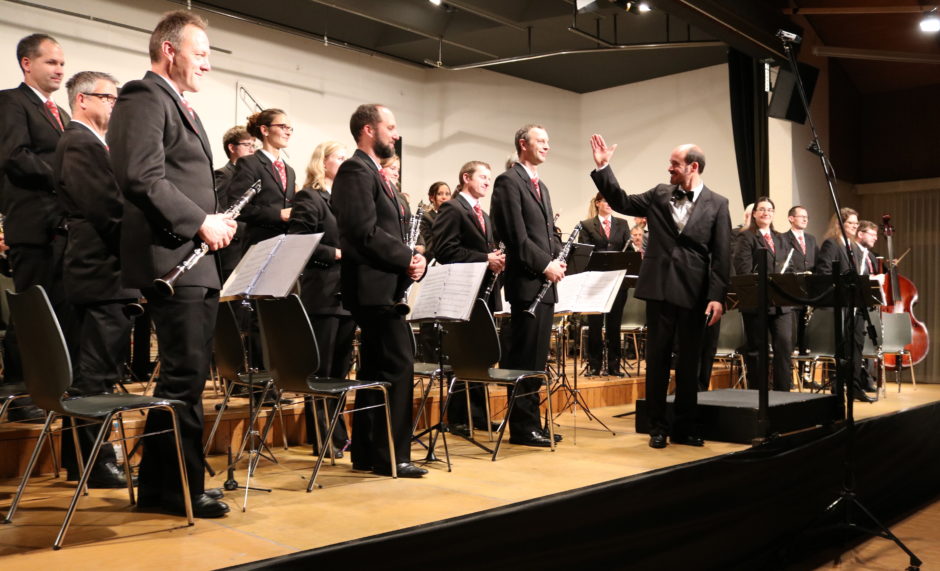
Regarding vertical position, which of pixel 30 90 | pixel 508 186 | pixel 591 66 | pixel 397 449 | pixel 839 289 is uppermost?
pixel 591 66

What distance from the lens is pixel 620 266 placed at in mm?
5754

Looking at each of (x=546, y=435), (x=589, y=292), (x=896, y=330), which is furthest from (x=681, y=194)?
(x=896, y=330)

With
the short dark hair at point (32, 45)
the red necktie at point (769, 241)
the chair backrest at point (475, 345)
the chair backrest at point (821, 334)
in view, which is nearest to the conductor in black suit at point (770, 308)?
the red necktie at point (769, 241)

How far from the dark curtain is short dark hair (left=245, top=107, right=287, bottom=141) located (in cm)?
662

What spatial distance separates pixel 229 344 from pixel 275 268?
0.87m

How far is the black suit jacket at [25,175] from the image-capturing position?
12.1ft

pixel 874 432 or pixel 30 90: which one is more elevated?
pixel 30 90

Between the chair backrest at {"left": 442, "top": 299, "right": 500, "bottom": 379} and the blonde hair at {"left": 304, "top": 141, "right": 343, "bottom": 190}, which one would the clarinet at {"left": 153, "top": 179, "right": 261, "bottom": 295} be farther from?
the blonde hair at {"left": 304, "top": 141, "right": 343, "bottom": 190}

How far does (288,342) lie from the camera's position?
3365 millimetres

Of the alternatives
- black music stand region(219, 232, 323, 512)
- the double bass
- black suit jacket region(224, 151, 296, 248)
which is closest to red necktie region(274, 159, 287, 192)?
black suit jacket region(224, 151, 296, 248)

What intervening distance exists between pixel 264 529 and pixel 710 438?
9.66ft

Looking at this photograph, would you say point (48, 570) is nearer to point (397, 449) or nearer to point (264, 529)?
point (264, 529)

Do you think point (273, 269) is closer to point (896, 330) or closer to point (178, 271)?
point (178, 271)


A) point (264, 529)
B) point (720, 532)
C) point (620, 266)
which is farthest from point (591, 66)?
point (264, 529)
